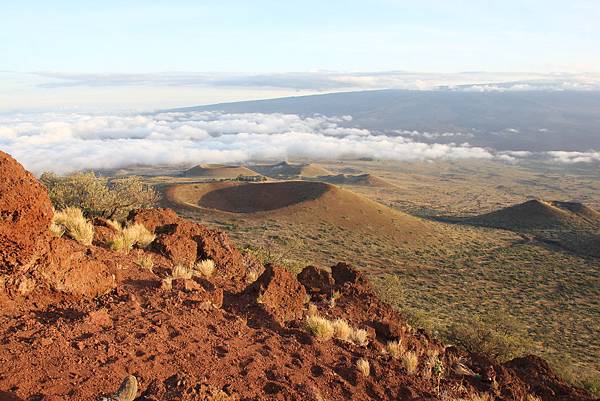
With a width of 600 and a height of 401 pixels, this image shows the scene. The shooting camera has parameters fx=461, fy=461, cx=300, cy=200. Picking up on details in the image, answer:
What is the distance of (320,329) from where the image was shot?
7203 millimetres

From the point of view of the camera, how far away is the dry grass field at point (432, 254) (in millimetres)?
18797

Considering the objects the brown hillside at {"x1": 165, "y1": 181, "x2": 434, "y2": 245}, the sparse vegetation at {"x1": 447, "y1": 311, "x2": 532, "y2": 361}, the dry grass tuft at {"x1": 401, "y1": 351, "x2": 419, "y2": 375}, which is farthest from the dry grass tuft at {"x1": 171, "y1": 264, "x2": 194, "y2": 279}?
the brown hillside at {"x1": 165, "y1": 181, "x2": 434, "y2": 245}

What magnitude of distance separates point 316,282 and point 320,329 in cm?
314

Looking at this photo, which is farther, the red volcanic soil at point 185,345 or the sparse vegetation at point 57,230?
the sparse vegetation at point 57,230

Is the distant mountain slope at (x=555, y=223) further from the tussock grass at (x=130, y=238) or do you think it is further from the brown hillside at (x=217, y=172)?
the brown hillside at (x=217, y=172)

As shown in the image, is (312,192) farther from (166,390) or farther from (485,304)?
(166,390)

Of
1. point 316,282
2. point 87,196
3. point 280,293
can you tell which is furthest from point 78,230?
point 87,196

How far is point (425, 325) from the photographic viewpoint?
13508 mm

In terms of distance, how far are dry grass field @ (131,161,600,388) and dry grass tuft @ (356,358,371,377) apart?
7571 millimetres

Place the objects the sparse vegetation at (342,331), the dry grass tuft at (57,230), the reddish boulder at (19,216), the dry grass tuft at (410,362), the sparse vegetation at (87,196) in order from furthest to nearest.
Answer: the sparse vegetation at (87,196), the dry grass tuft at (57,230), the sparse vegetation at (342,331), the dry grass tuft at (410,362), the reddish boulder at (19,216)

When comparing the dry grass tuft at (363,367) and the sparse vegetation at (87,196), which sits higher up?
the dry grass tuft at (363,367)

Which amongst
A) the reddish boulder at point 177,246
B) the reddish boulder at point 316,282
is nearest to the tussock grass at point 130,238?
the reddish boulder at point 177,246

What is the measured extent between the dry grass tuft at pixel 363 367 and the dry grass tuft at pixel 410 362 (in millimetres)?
730

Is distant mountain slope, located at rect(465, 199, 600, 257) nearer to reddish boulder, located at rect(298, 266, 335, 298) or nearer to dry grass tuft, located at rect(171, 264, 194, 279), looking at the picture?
reddish boulder, located at rect(298, 266, 335, 298)
